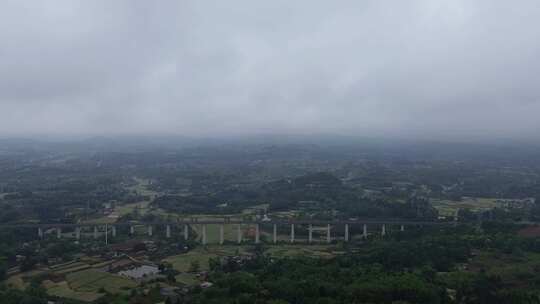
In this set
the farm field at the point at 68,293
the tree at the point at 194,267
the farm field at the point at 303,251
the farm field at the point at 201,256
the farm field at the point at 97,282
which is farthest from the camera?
the farm field at the point at 303,251

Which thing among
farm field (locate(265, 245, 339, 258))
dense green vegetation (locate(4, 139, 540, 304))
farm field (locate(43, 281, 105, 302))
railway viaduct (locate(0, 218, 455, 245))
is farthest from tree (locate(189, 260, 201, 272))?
railway viaduct (locate(0, 218, 455, 245))

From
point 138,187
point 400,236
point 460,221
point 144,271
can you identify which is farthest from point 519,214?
point 138,187

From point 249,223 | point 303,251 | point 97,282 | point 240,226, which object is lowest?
point 303,251

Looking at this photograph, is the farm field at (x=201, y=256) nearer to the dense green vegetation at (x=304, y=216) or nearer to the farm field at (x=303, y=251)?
the dense green vegetation at (x=304, y=216)

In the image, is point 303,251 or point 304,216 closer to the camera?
point 303,251

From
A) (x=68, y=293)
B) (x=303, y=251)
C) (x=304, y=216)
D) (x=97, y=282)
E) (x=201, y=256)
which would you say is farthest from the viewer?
(x=304, y=216)

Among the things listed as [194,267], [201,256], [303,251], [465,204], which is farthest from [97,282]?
[465,204]

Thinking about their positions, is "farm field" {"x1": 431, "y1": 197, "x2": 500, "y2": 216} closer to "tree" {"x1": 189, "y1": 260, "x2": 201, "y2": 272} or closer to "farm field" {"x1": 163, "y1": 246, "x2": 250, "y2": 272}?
"farm field" {"x1": 163, "y1": 246, "x2": 250, "y2": 272}

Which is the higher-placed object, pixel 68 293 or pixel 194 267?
pixel 194 267

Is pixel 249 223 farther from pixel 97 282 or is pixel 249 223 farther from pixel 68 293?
pixel 68 293

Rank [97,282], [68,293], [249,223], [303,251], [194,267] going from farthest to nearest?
[249,223]
[303,251]
[194,267]
[97,282]
[68,293]

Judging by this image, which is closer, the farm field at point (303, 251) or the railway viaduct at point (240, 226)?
the farm field at point (303, 251)

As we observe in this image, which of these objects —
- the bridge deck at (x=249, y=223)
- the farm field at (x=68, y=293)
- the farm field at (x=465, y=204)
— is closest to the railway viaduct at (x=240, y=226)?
the bridge deck at (x=249, y=223)
